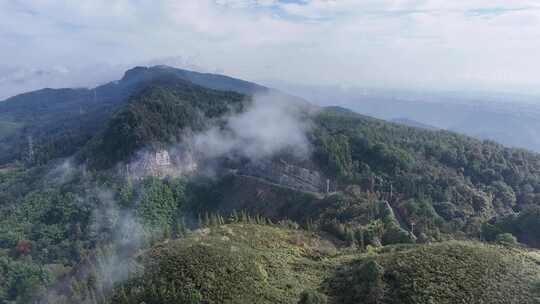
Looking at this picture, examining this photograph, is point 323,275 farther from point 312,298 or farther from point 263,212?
point 263,212

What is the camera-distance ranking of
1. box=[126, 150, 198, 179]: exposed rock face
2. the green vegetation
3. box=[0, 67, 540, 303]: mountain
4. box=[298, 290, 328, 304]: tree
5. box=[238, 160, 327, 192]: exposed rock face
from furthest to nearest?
1. box=[126, 150, 198, 179]: exposed rock face
2. box=[238, 160, 327, 192]: exposed rock face
3. box=[0, 67, 540, 303]: mountain
4. box=[298, 290, 328, 304]: tree
5. the green vegetation

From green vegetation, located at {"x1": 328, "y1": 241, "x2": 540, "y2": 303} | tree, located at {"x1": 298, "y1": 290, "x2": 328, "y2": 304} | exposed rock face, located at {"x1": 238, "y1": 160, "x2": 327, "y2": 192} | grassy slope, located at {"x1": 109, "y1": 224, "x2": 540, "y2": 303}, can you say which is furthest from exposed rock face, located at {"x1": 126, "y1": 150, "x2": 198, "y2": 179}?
tree, located at {"x1": 298, "y1": 290, "x2": 328, "y2": 304}

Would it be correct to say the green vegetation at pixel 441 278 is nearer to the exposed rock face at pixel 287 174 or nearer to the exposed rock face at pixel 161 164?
the exposed rock face at pixel 287 174

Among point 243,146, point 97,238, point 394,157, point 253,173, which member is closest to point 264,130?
point 243,146

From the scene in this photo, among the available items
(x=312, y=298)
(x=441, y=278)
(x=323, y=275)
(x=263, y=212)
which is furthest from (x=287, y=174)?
(x=312, y=298)

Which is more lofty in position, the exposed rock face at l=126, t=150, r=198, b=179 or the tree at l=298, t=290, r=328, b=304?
the tree at l=298, t=290, r=328, b=304

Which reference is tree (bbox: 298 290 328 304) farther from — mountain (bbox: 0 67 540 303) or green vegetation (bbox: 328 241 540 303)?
green vegetation (bbox: 328 241 540 303)

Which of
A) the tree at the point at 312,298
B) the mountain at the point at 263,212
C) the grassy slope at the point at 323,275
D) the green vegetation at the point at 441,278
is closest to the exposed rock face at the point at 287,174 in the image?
the mountain at the point at 263,212

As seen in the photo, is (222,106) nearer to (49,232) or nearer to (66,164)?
(66,164)
